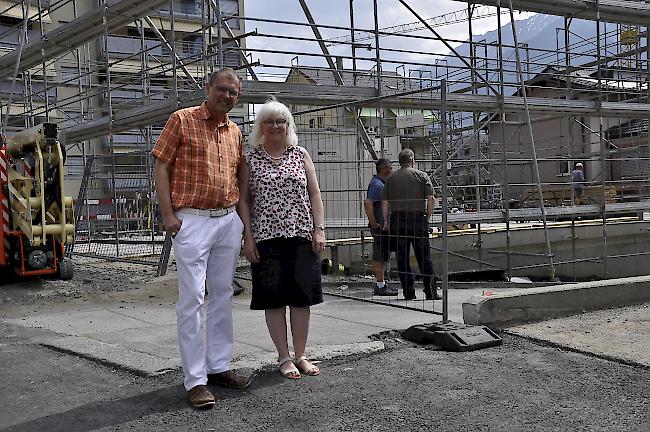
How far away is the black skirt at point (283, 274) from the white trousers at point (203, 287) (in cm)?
24

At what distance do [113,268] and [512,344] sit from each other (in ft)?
23.6

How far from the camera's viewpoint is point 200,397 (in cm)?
394

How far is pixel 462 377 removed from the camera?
15.0ft

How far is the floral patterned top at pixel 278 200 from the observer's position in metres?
4.50

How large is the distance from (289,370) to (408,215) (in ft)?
11.5

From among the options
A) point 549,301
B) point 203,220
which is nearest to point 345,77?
point 549,301

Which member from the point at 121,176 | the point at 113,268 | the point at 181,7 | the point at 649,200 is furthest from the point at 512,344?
the point at 181,7

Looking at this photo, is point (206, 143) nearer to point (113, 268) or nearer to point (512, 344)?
point (512, 344)

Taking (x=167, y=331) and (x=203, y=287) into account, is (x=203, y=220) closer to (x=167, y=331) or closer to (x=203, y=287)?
(x=203, y=287)

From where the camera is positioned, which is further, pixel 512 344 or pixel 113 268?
pixel 113 268

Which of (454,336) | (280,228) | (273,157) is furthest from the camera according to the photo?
(454,336)

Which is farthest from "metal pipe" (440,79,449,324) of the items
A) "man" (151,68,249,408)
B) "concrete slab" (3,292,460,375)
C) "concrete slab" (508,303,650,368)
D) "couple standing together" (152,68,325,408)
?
"man" (151,68,249,408)

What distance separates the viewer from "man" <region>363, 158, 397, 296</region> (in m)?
8.28

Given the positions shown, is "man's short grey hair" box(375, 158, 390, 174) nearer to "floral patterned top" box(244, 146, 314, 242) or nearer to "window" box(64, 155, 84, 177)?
"floral patterned top" box(244, 146, 314, 242)
